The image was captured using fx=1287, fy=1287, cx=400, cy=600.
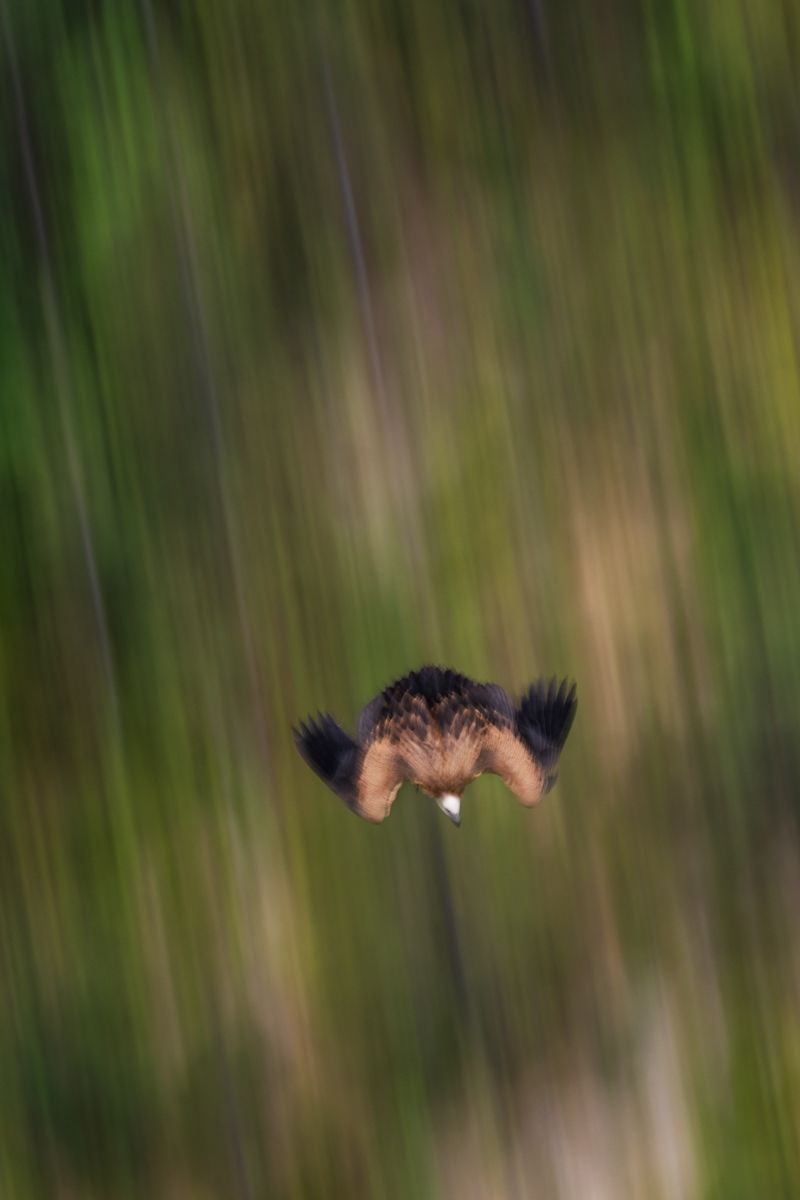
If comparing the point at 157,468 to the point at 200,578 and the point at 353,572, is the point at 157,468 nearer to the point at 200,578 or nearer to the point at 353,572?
the point at 200,578

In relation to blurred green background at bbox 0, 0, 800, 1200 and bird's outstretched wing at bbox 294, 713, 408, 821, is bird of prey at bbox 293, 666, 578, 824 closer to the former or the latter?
bird's outstretched wing at bbox 294, 713, 408, 821

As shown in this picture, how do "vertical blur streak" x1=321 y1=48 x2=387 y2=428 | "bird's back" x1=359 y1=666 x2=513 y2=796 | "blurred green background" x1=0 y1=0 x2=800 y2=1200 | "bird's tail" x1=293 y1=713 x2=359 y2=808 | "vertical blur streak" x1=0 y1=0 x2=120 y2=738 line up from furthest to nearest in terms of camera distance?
"vertical blur streak" x1=0 y1=0 x2=120 y2=738 < "vertical blur streak" x1=321 y1=48 x2=387 y2=428 < "blurred green background" x1=0 y1=0 x2=800 y2=1200 < "bird's tail" x1=293 y1=713 x2=359 y2=808 < "bird's back" x1=359 y1=666 x2=513 y2=796

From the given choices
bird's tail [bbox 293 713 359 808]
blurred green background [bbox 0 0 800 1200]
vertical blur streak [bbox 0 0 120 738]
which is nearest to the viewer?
bird's tail [bbox 293 713 359 808]

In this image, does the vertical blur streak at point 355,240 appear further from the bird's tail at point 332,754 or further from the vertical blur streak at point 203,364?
the bird's tail at point 332,754

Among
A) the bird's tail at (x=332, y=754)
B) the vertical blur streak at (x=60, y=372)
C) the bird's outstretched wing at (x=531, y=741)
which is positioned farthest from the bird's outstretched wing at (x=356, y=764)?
the vertical blur streak at (x=60, y=372)

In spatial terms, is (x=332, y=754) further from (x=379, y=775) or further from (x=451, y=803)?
(x=451, y=803)

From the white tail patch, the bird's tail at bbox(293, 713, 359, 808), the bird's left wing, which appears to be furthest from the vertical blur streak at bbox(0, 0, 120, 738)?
the white tail patch

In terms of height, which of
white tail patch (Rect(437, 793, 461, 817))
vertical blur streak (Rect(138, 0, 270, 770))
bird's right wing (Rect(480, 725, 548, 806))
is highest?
vertical blur streak (Rect(138, 0, 270, 770))
